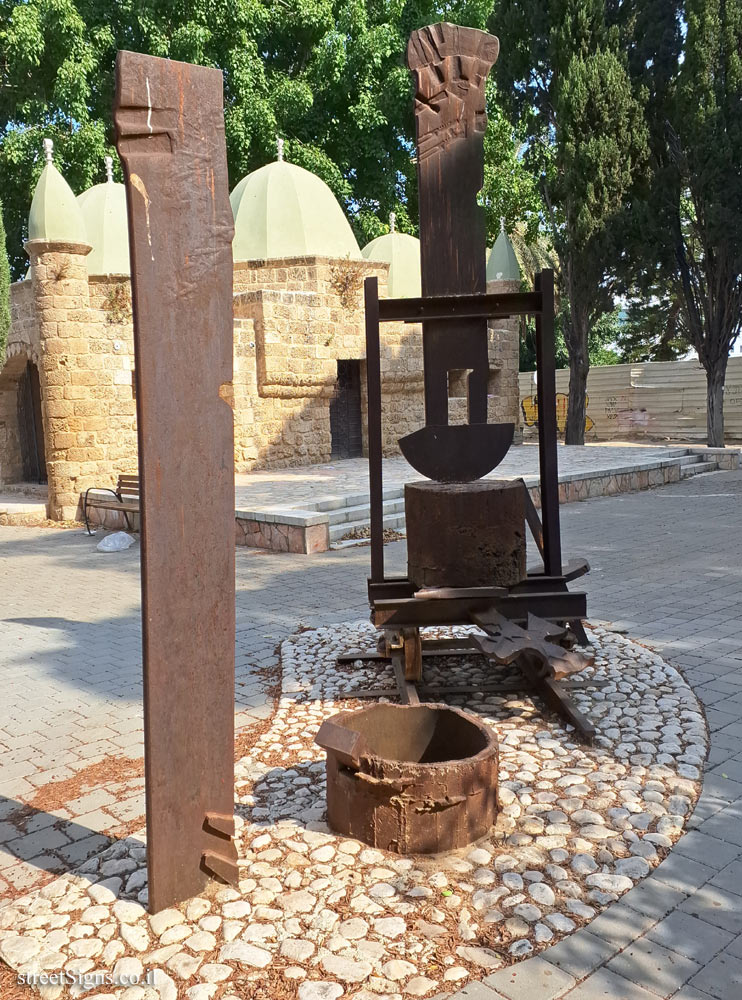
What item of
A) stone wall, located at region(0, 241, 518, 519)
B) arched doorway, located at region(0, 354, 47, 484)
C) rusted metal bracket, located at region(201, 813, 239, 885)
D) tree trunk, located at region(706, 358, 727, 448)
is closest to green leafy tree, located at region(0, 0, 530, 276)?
stone wall, located at region(0, 241, 518, 519)

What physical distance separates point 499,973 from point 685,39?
19.6 metres

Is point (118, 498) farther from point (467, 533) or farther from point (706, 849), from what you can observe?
point (706, 849)

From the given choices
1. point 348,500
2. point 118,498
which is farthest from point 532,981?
point 118,498

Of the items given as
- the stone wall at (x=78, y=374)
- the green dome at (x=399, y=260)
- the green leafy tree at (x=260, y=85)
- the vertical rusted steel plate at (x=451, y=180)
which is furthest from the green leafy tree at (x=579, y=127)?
the vertical rusted steel plate at (x=451, y=180)

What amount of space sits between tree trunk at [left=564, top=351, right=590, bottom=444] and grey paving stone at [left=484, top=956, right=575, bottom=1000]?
1816 cm

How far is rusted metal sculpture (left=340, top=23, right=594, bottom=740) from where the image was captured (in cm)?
428

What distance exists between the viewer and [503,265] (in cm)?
2084

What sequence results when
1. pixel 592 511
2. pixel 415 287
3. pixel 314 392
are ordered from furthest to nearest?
pixel 415 287 → pixel 314 392 → pixel 592 511

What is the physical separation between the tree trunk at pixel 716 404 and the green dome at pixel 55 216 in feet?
43.3

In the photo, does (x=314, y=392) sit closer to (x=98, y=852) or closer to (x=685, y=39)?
(x=685, y=39)

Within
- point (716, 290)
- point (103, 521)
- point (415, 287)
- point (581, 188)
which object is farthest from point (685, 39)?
point (103, 521)

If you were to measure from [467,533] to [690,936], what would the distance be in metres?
2.23

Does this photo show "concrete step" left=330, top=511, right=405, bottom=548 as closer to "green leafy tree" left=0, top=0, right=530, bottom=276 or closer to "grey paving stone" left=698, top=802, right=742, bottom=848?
"grey paving stone" left=698, top=802, right=742, bottom=848

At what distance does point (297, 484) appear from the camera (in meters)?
13.0
